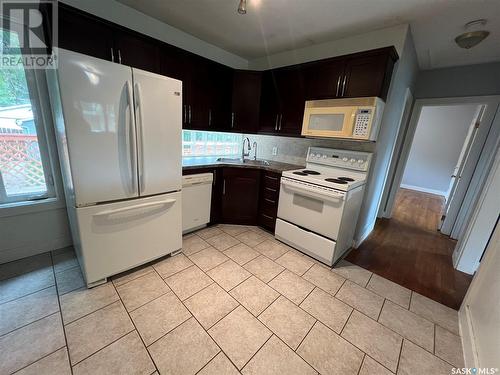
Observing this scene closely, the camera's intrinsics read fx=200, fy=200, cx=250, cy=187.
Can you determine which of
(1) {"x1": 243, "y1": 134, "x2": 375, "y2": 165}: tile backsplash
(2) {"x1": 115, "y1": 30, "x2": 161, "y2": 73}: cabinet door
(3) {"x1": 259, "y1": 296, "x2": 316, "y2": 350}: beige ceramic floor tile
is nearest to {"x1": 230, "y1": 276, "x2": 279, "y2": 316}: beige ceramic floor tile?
(3) {"x1": 259, "y1": 296, "x2": 316, "y2": 350}: beige ceramic floor tile

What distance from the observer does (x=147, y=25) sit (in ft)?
7.45

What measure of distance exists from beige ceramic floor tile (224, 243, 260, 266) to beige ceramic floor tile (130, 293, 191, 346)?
2.48ft

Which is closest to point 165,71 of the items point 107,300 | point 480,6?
point 107,300

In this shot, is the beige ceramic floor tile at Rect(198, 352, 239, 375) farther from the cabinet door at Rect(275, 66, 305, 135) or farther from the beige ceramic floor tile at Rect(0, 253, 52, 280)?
the cabinet door at Rect(275, 66, 305, 135)

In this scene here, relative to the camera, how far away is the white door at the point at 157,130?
5.39 feet

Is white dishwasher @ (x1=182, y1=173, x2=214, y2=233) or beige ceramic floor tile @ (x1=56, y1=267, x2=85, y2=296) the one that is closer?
beige ceramic floor tile @ (x1=56, y1=267, x2=85, y2=296)

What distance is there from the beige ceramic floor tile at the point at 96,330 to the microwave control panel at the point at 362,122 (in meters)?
2.54

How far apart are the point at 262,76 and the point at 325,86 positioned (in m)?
0.99

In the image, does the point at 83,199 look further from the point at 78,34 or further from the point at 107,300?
the point at 78,34

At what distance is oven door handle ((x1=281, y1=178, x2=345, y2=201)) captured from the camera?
2.00m

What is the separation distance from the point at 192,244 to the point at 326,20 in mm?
2897

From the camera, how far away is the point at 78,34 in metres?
1.70

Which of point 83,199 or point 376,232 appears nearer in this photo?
point 83,199

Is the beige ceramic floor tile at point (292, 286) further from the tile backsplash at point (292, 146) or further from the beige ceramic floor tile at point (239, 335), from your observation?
the tile backsplash at point (292, 146)
